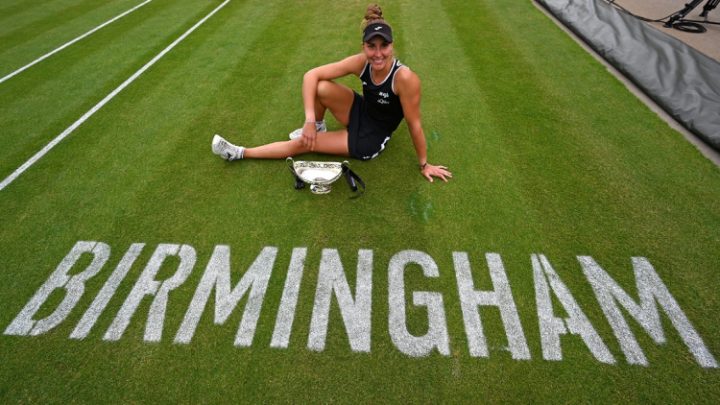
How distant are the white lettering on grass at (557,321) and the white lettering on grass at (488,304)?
214 millimetres

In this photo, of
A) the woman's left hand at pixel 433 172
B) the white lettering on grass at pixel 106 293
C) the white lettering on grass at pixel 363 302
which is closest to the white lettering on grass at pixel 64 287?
the white lettering on grass at pixel 363 302

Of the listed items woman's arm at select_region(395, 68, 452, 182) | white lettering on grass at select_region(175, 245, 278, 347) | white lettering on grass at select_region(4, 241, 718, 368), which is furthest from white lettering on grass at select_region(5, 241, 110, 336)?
woman's arm at select_region(395, 68, 452, 182)

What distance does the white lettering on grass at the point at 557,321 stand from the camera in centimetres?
308

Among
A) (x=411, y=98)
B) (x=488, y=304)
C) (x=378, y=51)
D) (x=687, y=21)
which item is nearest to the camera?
(x=488, y=304)

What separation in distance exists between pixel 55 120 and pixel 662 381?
886cm

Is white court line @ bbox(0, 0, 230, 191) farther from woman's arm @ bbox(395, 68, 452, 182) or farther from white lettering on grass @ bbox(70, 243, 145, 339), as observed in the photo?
woman's arm @ bbox(395, 68, 452, 182)

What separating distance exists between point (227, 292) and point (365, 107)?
288 centimetres

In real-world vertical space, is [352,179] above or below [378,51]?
below

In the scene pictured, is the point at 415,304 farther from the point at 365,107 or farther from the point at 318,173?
the point at 365,107

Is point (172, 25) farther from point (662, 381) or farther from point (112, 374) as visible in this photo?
point (662, 381)

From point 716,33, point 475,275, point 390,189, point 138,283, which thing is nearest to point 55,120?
point 138,283

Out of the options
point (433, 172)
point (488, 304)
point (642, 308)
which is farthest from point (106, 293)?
point (642, 308)

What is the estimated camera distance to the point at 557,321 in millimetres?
3275

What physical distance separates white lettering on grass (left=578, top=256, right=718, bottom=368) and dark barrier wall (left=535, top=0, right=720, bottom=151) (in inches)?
118
